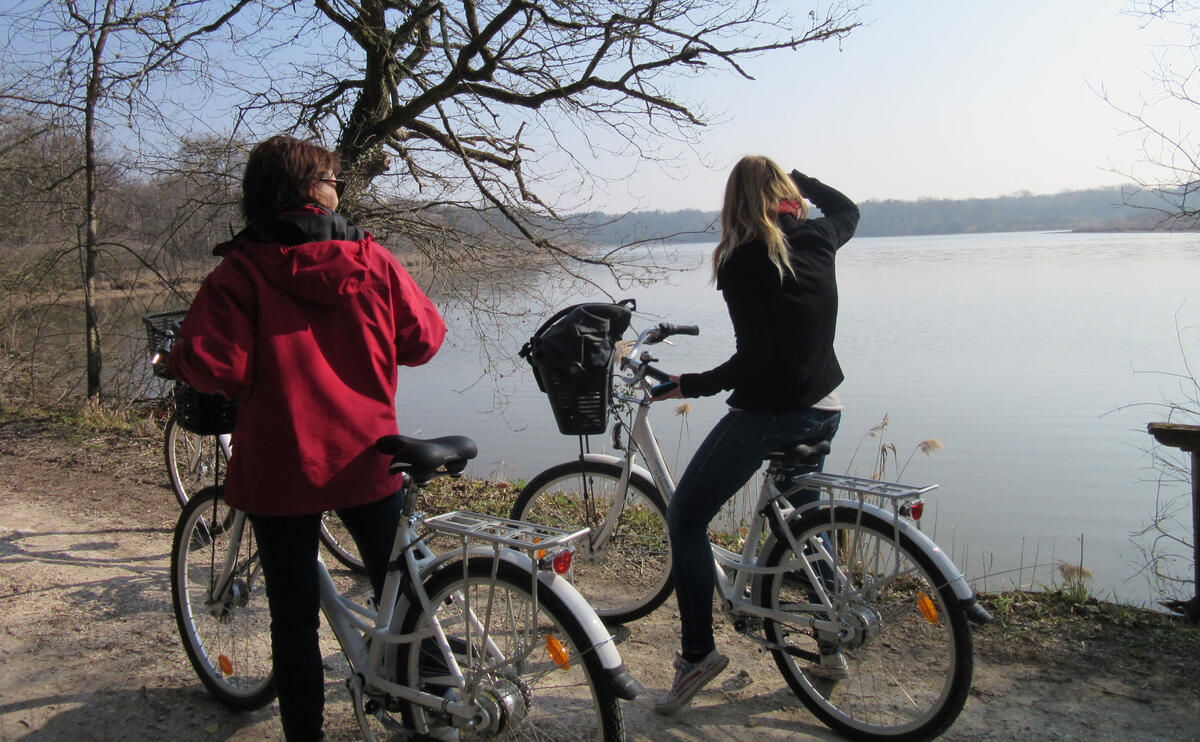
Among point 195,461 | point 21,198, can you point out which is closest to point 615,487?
point 195,461

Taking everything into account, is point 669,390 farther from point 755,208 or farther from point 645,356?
point 755,208

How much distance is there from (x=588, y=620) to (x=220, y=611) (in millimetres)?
1649

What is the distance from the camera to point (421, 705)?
8.14 ft

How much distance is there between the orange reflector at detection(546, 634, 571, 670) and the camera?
7.25 feet

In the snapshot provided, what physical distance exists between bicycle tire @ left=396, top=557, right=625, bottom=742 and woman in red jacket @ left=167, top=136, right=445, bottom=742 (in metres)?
0.29

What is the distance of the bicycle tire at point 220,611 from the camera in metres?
3.12

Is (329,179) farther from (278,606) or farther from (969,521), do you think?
(969,521)

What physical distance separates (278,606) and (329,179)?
124cm

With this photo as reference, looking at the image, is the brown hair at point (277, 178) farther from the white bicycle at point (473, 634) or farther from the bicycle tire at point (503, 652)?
the bicycle tire at point (503, 652)

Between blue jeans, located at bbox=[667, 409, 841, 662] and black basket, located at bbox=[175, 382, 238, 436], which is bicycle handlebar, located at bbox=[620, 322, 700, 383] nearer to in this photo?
blue jeans, located at bbox=[667, 409, 841, 662]

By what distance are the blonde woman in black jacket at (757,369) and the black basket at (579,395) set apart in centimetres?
30

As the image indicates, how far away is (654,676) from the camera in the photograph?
11.3 feet

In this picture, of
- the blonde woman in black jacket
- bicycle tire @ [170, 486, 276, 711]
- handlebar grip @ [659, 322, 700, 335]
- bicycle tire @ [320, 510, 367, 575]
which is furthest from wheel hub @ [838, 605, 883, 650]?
bicycle tire @ [320, 510, 367, 575]

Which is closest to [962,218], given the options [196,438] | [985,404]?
[985,404]
